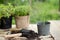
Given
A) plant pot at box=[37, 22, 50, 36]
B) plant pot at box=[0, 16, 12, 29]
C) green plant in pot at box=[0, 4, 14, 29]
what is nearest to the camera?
plant pot at box=[37, 22, 50, 36]

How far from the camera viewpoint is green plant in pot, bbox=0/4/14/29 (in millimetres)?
1751

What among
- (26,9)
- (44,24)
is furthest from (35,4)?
(44,24)

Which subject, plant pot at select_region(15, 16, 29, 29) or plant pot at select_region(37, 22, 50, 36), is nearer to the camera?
plant pot at select_region(37, 22, 50, 36)

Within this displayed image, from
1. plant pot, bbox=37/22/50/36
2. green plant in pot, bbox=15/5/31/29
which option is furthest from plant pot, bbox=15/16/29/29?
plant pot, bbox=37/22/50/36

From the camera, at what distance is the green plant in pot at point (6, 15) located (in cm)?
175

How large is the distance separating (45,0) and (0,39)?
3226 mm

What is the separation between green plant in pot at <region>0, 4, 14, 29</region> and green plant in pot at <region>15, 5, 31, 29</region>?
7 cm

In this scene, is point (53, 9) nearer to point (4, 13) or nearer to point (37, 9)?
point (37, 9)

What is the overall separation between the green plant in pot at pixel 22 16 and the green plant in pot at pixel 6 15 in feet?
0.24

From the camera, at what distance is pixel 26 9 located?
6.20ft

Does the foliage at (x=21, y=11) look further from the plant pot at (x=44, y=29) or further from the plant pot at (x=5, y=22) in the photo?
the plant pot at (x=44, y=29)

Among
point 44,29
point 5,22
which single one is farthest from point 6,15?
point 44,29

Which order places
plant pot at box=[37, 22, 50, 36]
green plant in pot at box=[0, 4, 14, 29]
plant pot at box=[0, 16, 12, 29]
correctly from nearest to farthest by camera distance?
plant pot at box=[37, 22, 50, 36], green plant in pot at box=[0, 4, 14, 29], plant pot at box=[0, 16, 12, 29]

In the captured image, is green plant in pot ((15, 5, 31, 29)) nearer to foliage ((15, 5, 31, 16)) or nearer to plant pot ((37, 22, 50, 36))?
foliage ((15, 5, 31, 16))
